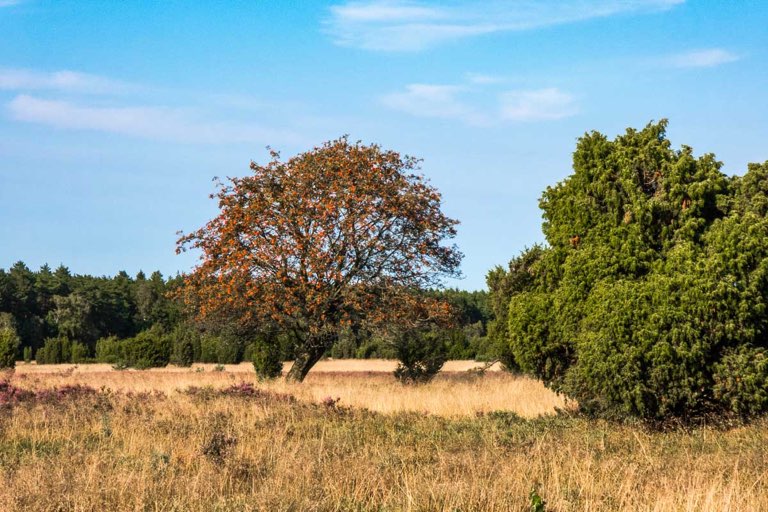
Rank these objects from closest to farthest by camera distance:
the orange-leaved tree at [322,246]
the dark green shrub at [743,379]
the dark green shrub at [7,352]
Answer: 1. the dark green shrub at [743,379]
2. the orange-leaved tree at [322,246]
3. the dark green shrub at [7,352]

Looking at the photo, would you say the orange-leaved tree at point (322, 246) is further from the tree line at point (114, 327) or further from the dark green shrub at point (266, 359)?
the tree line at point (114, 327)

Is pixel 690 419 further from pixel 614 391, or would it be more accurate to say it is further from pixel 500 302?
pixel 500 302

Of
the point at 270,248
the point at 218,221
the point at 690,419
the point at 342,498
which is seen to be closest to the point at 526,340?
the point at 690,419

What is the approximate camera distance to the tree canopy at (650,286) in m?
12.7

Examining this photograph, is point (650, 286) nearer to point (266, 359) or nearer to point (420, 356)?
point (420, 356)

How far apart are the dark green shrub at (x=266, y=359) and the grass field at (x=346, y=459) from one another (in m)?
11.8

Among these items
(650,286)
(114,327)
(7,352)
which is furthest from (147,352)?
(114,327)

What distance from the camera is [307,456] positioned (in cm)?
909

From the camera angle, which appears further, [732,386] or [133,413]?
[133,413]

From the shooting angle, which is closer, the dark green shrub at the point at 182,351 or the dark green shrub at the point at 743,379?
the dark green shrub at the point at 743,379

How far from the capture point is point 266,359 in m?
28.9

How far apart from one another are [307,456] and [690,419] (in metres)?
7.69

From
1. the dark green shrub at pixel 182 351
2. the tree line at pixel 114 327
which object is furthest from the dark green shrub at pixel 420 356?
the dark green shrub at pixel 182 351

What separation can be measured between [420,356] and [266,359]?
5827mm
